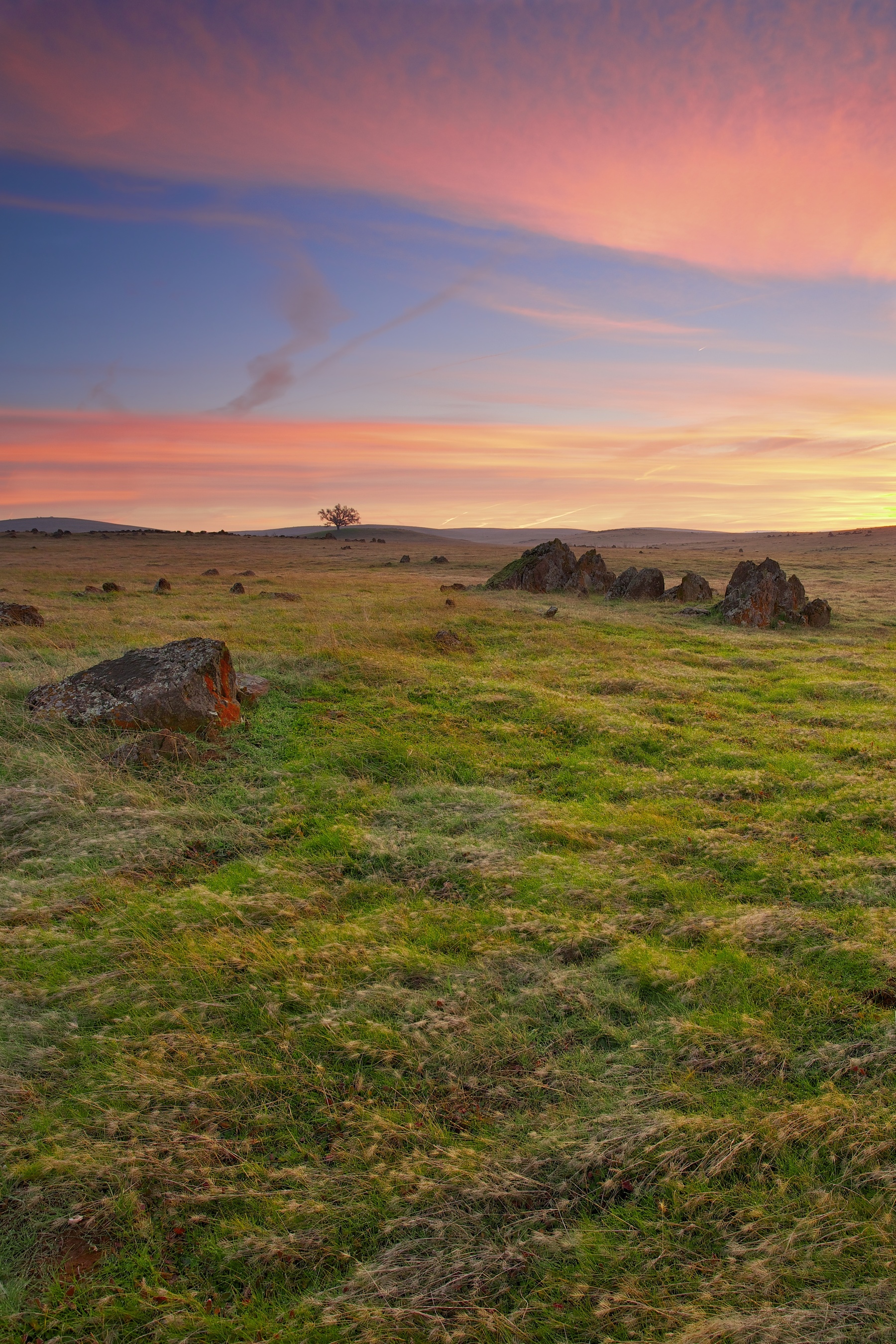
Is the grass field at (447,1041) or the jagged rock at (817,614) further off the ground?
the jagged rock at (817,614)

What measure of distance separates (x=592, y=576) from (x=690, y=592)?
239 inches

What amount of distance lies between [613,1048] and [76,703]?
1007cm

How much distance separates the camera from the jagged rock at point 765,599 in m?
27.3

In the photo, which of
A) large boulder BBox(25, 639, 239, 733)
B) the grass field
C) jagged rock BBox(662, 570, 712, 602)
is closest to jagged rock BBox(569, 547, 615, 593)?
jagged rock BBox(662, 570, 712, 602)

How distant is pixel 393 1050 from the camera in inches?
184

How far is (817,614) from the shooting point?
88.3 ft

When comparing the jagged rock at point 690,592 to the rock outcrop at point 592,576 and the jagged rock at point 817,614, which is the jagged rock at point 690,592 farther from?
the jagged rock at point 817,614

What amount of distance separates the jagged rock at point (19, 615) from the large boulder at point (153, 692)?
31.2ft

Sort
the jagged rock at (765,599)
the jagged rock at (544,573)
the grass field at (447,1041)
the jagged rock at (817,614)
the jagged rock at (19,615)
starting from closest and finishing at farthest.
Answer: the grass field at (447,1041), the jagged rock at (19,615), the jagged rock at (817,614), the jagged rock at (765,599), the jagged rock at (544,573)

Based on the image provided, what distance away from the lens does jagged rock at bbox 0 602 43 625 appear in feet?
64.5

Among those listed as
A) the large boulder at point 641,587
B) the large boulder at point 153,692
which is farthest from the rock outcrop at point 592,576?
the large boulder at point 153,692

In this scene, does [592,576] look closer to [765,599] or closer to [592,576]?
[592,576]

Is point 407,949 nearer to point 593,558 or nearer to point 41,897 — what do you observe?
point 41,897

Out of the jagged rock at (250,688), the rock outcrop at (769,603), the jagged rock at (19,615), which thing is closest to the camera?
the jagged rock at (250,688)
